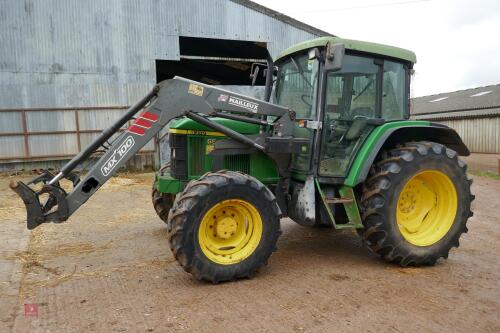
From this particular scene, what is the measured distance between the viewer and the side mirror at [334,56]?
14.3 feet

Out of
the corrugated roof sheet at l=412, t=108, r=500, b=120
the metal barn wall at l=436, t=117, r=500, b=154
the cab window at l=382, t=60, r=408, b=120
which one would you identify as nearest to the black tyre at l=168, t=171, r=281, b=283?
the cab window at l=382, t=60, r=408, b=120

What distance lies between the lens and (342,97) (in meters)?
4.93

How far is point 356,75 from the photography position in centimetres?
496

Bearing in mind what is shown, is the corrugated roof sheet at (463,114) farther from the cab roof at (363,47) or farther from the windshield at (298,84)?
the windshield at (298,84)

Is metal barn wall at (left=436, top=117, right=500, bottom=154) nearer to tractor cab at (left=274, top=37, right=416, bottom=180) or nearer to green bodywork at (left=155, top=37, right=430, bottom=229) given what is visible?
tractor cab at (left=274, top=37, right=416, bottom=180)

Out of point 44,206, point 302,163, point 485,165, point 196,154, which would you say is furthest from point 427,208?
point 485,165

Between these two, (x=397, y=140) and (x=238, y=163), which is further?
(x=397, y=140)

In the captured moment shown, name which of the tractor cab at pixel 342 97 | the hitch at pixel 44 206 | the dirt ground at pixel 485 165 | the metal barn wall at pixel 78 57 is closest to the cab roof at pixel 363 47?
the tractor cab at pixel 342 97

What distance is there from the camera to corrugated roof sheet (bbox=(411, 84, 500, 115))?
30125mm

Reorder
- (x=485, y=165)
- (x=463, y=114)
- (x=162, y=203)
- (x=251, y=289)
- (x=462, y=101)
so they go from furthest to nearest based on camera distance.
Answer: (x=462, y=101) → (x=463, y=114) → (x=485, y=165) → (x=162, y=203) → (x=251, y=289)

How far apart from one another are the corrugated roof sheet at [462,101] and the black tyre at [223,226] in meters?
27.7

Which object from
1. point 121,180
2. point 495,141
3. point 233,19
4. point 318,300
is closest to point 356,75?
point 318,300

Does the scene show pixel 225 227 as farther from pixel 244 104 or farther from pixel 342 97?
pixel 342 97

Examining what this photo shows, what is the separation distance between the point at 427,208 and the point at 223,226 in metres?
2.47
